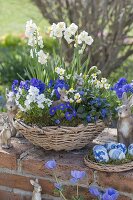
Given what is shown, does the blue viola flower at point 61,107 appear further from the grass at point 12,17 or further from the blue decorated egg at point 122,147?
the grass at point 12,17

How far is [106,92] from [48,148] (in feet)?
1.37

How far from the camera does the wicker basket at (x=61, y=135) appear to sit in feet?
8.52

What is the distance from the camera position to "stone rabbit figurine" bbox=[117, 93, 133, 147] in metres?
2.62

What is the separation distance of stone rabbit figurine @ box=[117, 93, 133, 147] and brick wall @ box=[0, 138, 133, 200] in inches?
8.2

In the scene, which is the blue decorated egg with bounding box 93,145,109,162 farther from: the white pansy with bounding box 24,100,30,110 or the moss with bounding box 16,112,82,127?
the white pansy with bounding box 24,100,30,110

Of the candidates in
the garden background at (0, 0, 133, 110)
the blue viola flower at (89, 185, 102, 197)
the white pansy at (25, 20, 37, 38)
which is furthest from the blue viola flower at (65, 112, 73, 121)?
the garden background at (0, 0, 133, 110)

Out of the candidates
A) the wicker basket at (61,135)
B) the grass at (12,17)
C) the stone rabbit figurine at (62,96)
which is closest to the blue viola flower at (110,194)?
the wicker basket at (61,135)

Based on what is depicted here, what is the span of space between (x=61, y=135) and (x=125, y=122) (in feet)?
1.08

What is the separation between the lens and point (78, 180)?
8.56 ft

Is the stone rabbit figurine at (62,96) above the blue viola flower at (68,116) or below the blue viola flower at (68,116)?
above

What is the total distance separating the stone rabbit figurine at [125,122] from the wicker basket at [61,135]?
0.32ft

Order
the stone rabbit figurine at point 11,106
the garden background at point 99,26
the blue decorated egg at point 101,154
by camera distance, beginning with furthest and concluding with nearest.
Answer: the garden background at point 99,26, the stone rabbit figurine at point 11,106, the blue decorated egg at point 101,154

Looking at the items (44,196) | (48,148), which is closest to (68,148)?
(48,148)

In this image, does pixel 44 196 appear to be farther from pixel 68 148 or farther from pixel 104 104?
pixel 104 104
